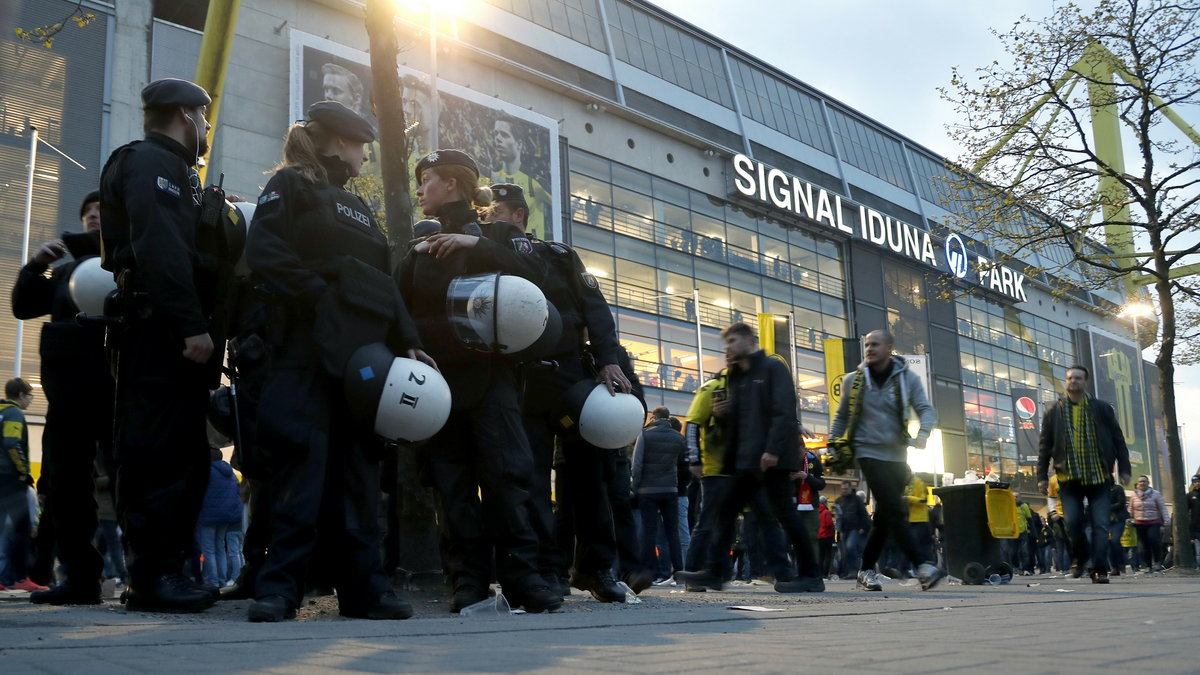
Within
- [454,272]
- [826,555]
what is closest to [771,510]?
[454,272]

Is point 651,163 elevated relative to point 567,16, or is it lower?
lower

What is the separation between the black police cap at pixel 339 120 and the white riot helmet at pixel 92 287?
3.74 feet

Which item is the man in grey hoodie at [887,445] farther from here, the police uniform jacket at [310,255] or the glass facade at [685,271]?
the glass facade at [685,271]

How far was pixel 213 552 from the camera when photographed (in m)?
11.4

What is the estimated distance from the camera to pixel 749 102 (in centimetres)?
4628

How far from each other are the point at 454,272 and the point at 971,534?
792 cm

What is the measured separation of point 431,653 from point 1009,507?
31.6ft

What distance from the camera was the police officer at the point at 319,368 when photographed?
14.5 feet

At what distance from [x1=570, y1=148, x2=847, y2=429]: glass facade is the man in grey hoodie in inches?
1121

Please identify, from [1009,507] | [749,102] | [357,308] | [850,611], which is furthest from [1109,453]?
[749,102]

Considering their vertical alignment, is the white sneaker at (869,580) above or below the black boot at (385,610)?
below

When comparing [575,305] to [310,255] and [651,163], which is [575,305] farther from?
[651,163]

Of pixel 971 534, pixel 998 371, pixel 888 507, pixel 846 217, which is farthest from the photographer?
pixel 998 371

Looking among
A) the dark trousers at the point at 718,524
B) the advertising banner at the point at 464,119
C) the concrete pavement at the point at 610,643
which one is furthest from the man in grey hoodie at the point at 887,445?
the advertising banner at the point at 464,119
